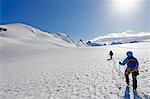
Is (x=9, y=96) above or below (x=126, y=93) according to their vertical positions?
below

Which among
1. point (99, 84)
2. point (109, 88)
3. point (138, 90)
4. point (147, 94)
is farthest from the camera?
point (99, 84)

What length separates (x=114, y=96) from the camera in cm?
1005

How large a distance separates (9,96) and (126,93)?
6.79 m

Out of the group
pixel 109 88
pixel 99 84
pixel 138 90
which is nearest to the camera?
pixel 138 90

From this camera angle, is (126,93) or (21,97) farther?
(21,97)

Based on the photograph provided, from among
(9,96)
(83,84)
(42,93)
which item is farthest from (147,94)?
(9,96)

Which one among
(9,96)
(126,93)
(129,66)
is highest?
(129,66)

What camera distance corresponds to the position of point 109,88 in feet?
38.1

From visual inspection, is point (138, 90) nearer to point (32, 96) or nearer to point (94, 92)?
point (94, 92)

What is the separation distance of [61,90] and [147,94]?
4.99 m

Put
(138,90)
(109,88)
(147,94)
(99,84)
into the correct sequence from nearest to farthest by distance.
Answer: (147,94)
(138,90)
(109,88)
(99,84)

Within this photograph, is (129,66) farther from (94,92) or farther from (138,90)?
(94,92)

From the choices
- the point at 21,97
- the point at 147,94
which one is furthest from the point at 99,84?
the point at 21,97

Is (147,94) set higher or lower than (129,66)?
lower
